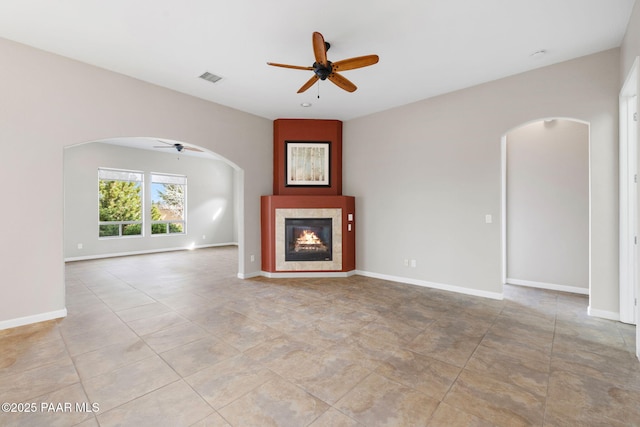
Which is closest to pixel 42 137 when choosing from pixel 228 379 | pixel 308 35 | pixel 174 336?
pixel 174 336

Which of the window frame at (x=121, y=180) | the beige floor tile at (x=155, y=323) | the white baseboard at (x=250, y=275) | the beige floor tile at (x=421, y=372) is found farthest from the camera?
the window frame at (x=121, y=180)

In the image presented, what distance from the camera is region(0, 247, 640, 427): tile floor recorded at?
187cm

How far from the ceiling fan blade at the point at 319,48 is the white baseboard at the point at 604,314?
172 inches

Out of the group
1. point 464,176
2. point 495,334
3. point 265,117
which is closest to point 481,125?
point 464,176

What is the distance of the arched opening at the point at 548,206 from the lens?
452 cm

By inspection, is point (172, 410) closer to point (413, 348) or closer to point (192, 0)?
point (413, 348)

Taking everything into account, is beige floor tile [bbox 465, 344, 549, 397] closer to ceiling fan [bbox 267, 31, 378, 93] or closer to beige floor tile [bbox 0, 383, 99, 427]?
beige floor tile [bbox 0, 383, 99, 427]

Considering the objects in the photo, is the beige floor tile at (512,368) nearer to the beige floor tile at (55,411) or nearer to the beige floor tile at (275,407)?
the beige floor tile at (275,407)

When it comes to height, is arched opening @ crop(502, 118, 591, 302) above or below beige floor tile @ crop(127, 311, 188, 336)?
above

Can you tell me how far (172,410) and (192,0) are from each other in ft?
11.0

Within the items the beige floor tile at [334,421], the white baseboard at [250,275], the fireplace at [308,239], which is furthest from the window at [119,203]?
the beige floor tile at [334,421]

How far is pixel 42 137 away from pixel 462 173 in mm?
5745

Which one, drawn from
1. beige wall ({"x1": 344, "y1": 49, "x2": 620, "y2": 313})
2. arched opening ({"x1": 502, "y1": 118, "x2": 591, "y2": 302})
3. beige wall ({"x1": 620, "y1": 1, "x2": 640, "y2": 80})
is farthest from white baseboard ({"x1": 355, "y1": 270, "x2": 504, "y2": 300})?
beige wall ({"x1": 620, "y1": 1, "x2": 640, "y2": 80})

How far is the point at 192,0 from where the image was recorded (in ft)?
8.59
